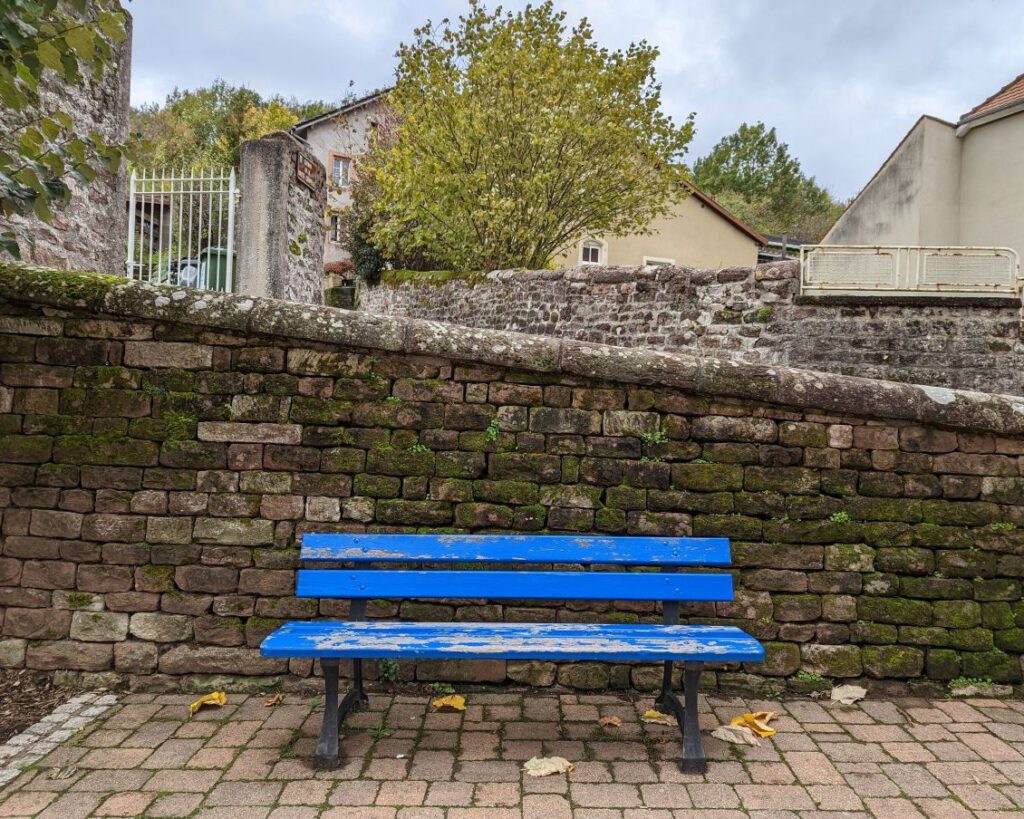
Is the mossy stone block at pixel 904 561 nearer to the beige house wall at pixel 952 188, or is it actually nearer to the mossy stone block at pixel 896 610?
the mossy stone block at pixel 896 610

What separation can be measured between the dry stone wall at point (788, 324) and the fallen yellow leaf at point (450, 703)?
6.41 meters

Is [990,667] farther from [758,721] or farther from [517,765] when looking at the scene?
[517,765]

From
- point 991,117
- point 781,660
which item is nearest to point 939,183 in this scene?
point 991,117

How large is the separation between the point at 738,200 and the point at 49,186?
3706 cm

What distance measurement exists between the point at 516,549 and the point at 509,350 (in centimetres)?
102

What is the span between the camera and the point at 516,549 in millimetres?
3500

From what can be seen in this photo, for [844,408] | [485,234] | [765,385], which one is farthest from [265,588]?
[485,234]

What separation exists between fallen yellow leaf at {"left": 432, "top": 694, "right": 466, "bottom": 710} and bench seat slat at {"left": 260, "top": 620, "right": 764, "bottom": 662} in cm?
59

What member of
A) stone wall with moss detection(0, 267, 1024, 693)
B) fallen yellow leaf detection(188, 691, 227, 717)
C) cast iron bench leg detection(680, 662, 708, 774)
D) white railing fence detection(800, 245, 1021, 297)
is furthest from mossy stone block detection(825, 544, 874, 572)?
white railing fence detection(800, 245, 1021, 297)

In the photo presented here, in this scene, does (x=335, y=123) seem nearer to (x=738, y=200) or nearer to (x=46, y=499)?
(x=738, y=200)

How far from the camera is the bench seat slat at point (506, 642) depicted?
9.54 feet

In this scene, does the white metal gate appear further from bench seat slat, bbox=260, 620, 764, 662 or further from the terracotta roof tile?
the terracotta roof tile

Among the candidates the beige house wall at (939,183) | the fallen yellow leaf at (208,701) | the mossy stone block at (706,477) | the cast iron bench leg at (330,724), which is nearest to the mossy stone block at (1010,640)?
the mossy stone block at (706,477)

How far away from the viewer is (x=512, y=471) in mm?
3834
